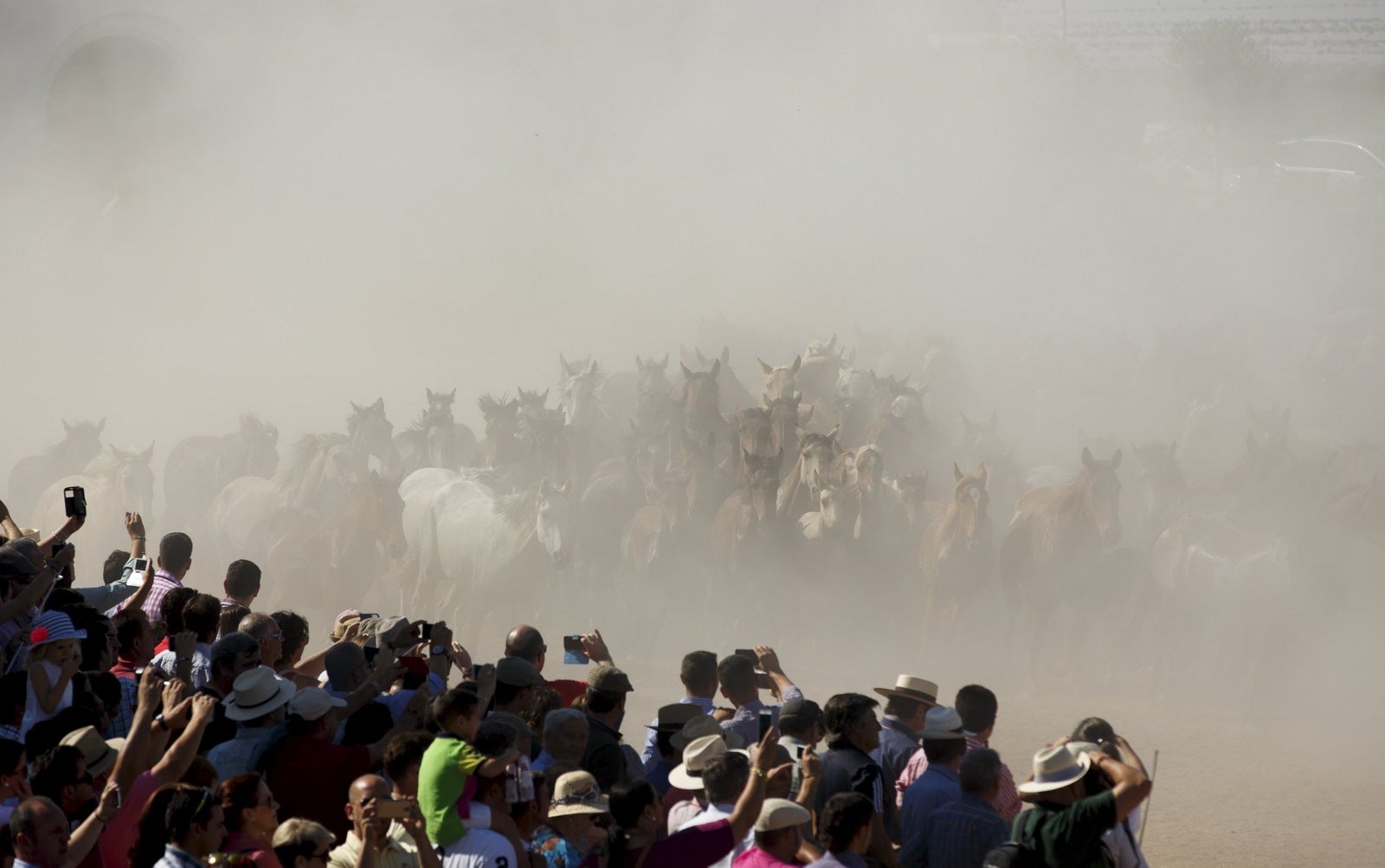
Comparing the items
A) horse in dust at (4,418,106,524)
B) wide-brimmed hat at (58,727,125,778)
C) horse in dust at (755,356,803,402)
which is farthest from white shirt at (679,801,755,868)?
horse in dust at (4,418,106,524)

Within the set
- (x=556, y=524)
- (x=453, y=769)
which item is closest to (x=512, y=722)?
(x=453, y=769)

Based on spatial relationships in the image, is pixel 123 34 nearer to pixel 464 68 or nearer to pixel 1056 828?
pixel 464 68

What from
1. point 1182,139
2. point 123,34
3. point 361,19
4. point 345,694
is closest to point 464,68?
point 361,19

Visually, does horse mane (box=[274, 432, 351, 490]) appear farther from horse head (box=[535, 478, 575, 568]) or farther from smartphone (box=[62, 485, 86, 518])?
smartphone (box=[62, 485, 86, 518])

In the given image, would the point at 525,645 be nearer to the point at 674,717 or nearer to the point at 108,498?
the point at 674,717

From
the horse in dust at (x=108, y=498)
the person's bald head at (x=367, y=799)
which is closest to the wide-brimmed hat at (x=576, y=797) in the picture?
the person's bald head at (x=367, y=799)

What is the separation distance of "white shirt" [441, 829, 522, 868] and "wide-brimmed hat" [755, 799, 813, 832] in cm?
77

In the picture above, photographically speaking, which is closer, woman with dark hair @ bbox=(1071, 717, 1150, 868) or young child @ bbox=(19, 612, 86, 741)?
woman with dark hair @ bbox=(1071, 717, 1150, 868)

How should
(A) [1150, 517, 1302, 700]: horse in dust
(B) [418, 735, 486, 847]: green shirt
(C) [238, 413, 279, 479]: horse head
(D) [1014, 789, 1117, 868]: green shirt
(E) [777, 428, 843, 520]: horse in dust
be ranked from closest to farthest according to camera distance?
(D) [1014, 789, 1117, 868]: green shirt → (B) [418, 735, 486, 847]: green shirt → (A) [1150, 517, 1302, 700]: horse in dust → (E) [777, 428, 843, 520]: horse in dust → (C) [238, 413, 279, 479]: horse head

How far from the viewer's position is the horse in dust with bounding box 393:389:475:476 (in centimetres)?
2195

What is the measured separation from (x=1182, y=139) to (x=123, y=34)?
34.1 meters

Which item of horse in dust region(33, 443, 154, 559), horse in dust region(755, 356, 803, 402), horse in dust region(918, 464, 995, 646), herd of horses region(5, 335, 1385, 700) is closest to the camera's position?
herd of horses region(5, 335, 1385, 700)

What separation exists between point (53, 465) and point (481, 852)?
67.9ft

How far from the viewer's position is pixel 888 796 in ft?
16.9
